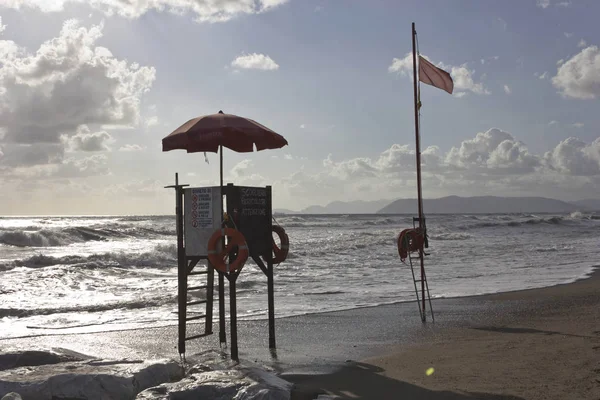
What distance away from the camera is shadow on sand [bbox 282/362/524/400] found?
5426 mm

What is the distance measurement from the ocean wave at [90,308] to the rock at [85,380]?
5607 mm

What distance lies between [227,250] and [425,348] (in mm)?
2908

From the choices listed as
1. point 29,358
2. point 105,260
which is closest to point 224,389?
point 29,358

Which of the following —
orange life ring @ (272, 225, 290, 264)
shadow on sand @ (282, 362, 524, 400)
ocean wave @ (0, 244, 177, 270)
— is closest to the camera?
shadow on sand @ (282, 362, 524, 400)

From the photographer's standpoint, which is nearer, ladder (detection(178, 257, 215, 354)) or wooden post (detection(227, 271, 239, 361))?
wooden post (detection(227, 271, 239, 361))

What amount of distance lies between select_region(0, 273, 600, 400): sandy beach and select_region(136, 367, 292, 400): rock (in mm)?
404

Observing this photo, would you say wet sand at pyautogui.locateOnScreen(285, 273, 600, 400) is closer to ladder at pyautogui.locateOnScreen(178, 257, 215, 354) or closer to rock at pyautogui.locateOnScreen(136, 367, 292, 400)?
rock at pyautogui.locateOnScreen(136, 367, 292, 400)

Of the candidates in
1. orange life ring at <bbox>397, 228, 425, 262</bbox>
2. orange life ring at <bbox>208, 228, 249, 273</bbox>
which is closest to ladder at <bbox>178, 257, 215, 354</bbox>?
orange life ring at <bbox>208, 228, 249, 273</bbox>

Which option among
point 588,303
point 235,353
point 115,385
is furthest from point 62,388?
point 588,303

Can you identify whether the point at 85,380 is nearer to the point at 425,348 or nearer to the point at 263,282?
the point at 425,348

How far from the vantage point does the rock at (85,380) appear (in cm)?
528

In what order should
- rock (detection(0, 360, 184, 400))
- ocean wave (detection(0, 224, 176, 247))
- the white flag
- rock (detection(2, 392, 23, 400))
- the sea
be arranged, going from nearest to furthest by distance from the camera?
1. rock (detection(2, 392, 23, 400))
2. rock (detection(0, 360, 184, 400))
3. the white flag
4. the sea
5. ocean wave (detection(0, 224, 176, 247))

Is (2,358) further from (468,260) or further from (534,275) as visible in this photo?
(468,260)

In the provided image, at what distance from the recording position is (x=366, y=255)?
82.4 feet
